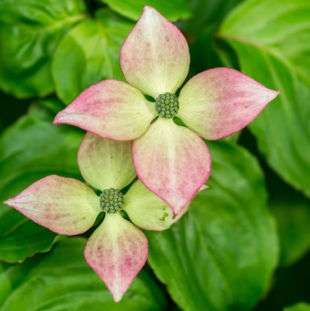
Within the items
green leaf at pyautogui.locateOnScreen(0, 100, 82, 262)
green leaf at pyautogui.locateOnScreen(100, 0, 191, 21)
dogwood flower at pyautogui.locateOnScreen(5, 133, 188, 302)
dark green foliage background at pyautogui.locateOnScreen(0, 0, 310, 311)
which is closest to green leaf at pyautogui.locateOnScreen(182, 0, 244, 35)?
dark green foliage background at pyautogui.locateOnScreen(0, 0, 310, 311)

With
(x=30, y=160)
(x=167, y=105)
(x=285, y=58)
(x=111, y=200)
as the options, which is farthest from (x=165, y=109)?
(x=285, y=58)

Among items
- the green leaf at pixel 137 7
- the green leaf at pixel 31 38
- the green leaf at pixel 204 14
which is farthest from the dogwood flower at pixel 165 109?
the green leaf at pixel 204 14

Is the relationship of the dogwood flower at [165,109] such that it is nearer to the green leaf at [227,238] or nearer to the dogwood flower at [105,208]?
the dogwood flower at [105,208]

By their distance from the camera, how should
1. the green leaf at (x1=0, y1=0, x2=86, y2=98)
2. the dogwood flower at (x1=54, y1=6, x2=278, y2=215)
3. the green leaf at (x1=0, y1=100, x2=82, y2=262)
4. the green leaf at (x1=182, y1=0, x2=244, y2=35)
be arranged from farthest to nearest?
the green leaf at (x1=182, y1=0, x2=244, y2=35)
the green leaf at (x1=0, y1=0, x2=86, y2=98)
the green leaf at (x1=0, y1=100, x2=82, y2=262)
the dogwood flower at (x1=54, y1=6, x2=278, y2=215)

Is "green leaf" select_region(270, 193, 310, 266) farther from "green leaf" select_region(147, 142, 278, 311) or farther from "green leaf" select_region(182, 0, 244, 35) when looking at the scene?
"green leaf" select_region(182, 0, 244, 35)

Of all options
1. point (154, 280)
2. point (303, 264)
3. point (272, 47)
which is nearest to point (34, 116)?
point (154, 280)

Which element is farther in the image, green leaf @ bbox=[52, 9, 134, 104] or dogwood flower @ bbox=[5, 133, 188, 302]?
green leaf @ bbox=[52, 9, 134, 104]

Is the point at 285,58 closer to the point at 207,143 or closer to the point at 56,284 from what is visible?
the point at 207,143
